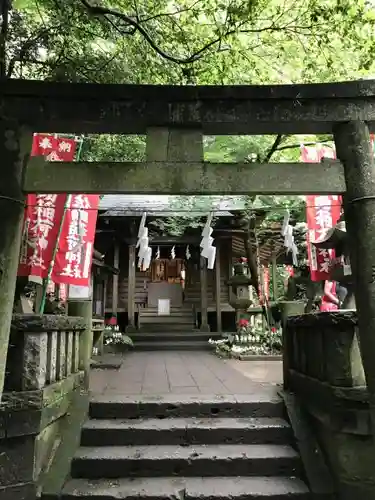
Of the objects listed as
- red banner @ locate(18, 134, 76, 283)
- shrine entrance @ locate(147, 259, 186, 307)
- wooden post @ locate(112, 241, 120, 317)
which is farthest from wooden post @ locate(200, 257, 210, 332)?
red banner @ locate(18, 134, 76, 283)

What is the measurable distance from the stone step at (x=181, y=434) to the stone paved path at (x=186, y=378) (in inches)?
34.8

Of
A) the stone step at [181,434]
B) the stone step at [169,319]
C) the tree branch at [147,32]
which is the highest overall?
the tree branch at [147,32]

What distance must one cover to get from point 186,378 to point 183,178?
15.8ft

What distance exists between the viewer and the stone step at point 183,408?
5.10m

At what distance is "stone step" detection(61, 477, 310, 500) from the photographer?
3865mm

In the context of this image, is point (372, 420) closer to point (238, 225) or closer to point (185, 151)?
point (185, 151)

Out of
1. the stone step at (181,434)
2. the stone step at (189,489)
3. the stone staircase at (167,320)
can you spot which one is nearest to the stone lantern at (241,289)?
the stone staircase at (167,320)

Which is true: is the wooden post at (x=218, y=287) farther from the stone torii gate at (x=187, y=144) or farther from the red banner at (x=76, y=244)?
the stone torii gate at (x=187, y=144)

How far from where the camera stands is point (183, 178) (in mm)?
3877

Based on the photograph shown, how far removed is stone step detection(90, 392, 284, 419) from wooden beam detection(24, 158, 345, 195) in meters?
2.95

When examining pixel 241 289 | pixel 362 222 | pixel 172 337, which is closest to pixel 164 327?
pixel 172 337

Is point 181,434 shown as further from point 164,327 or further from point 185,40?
point 164,327

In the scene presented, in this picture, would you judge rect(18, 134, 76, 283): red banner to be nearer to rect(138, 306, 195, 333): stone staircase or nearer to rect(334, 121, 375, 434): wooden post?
rect(334, 121, 375, 434): wooden post

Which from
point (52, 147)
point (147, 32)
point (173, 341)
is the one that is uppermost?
point (147, 32)
